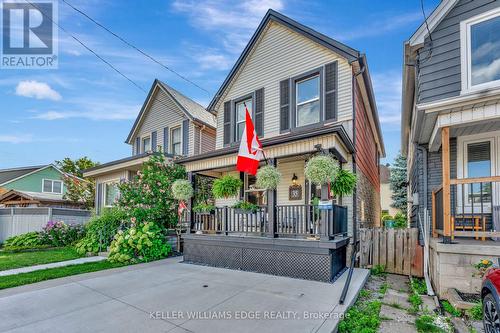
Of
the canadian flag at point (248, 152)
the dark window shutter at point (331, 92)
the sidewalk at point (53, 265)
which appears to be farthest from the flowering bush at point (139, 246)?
the dark window shutter at point (331, 92)

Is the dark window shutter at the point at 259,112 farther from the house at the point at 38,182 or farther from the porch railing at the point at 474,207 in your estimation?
the house at the point at 38,182

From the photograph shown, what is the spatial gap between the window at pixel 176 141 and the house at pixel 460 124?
402 inches

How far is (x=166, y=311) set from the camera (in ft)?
13.0

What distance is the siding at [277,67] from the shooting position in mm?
8141

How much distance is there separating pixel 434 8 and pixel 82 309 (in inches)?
378

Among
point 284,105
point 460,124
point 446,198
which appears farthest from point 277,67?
point 446,198

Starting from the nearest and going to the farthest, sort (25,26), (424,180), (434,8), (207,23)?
(434,8), (424,180), (25,26), (207,23)

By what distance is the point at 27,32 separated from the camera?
8.20 meters

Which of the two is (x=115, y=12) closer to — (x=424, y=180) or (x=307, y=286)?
(x=307, y=286)

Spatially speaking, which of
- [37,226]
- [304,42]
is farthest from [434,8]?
[37,226]

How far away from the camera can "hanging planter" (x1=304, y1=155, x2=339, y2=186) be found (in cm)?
577

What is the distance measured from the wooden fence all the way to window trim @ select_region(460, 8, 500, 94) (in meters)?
3.72

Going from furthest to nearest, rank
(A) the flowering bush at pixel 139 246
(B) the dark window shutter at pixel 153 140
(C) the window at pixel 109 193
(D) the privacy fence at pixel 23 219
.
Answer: (B) the dark window shutter at pixel 153 140, (C) the window at pixel 109 193, (D) the privacy fence at pixel 23 219, (A) the flowering bush at pixel 139 246

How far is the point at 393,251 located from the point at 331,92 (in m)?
4.99
